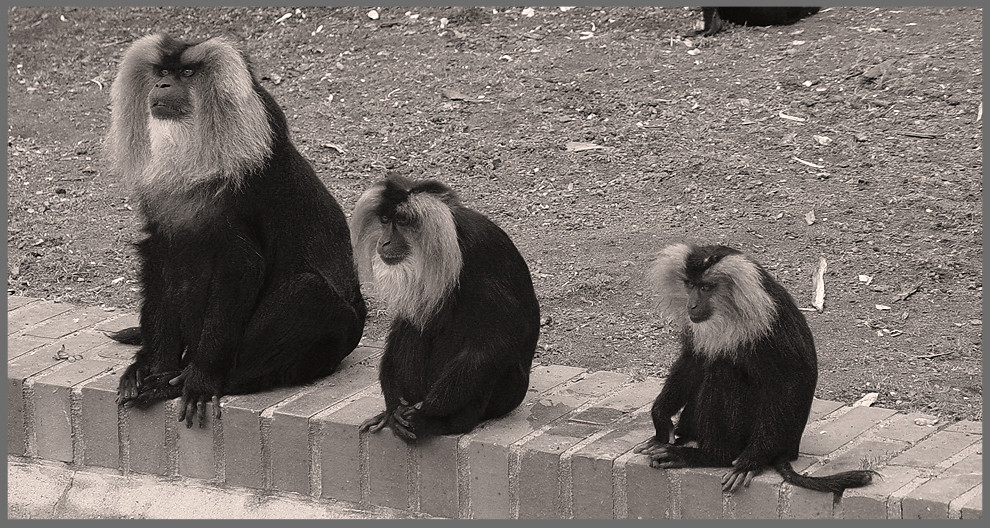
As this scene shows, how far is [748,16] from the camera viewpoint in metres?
8.45

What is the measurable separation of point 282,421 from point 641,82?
3711mm

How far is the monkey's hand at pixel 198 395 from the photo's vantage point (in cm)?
496

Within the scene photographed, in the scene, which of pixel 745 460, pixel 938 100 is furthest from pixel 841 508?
pixel 938 100

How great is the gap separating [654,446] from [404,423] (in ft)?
2.59

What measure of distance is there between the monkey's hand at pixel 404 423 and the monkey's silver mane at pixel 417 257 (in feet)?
0.91

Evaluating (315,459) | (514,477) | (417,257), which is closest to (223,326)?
(315,459)

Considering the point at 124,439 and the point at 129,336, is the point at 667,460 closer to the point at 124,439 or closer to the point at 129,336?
the point at 124,439

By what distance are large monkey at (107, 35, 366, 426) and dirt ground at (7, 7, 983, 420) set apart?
16.9 inches

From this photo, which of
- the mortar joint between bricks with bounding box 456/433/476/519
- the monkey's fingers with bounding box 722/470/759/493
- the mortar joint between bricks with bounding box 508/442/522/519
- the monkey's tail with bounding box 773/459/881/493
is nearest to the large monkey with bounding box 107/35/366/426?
the mortar joint between bricks with bounding box 456/433/476/519

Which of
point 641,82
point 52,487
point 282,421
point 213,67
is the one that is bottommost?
point 52,487

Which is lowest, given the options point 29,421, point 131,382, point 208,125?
point 29,421

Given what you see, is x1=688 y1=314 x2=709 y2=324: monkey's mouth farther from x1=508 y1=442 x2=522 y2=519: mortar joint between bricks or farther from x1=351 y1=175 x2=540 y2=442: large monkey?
x1=508 y1=442 x2=522 y2=519: mortar joint between bricks

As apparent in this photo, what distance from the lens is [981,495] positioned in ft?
13.1

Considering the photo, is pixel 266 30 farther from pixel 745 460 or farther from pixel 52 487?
pixel 745 460
